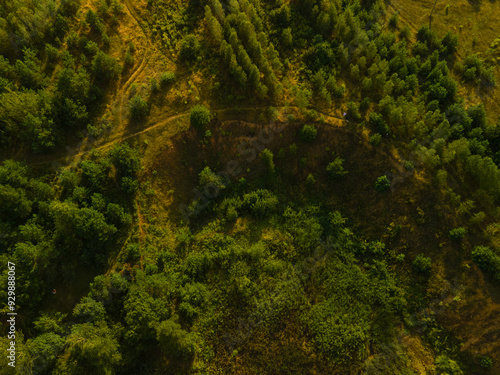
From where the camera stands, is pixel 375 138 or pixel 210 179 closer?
pixel 375 138

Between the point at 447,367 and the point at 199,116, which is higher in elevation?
the point at 199,116

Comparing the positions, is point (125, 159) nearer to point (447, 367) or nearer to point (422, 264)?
point (422, 264)

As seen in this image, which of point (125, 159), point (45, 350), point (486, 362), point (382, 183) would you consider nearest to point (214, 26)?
point (125, 159)

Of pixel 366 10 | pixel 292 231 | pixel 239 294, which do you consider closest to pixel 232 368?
pixel 239 294

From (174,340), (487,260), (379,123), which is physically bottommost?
(174,340)

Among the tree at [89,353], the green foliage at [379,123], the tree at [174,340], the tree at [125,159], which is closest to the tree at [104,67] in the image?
the tree at [125,159]

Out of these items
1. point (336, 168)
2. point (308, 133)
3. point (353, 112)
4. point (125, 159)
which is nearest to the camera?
point (125, 159)

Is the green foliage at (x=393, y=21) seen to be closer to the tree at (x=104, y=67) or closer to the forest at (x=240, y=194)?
the forest at (x=240, y=194)
